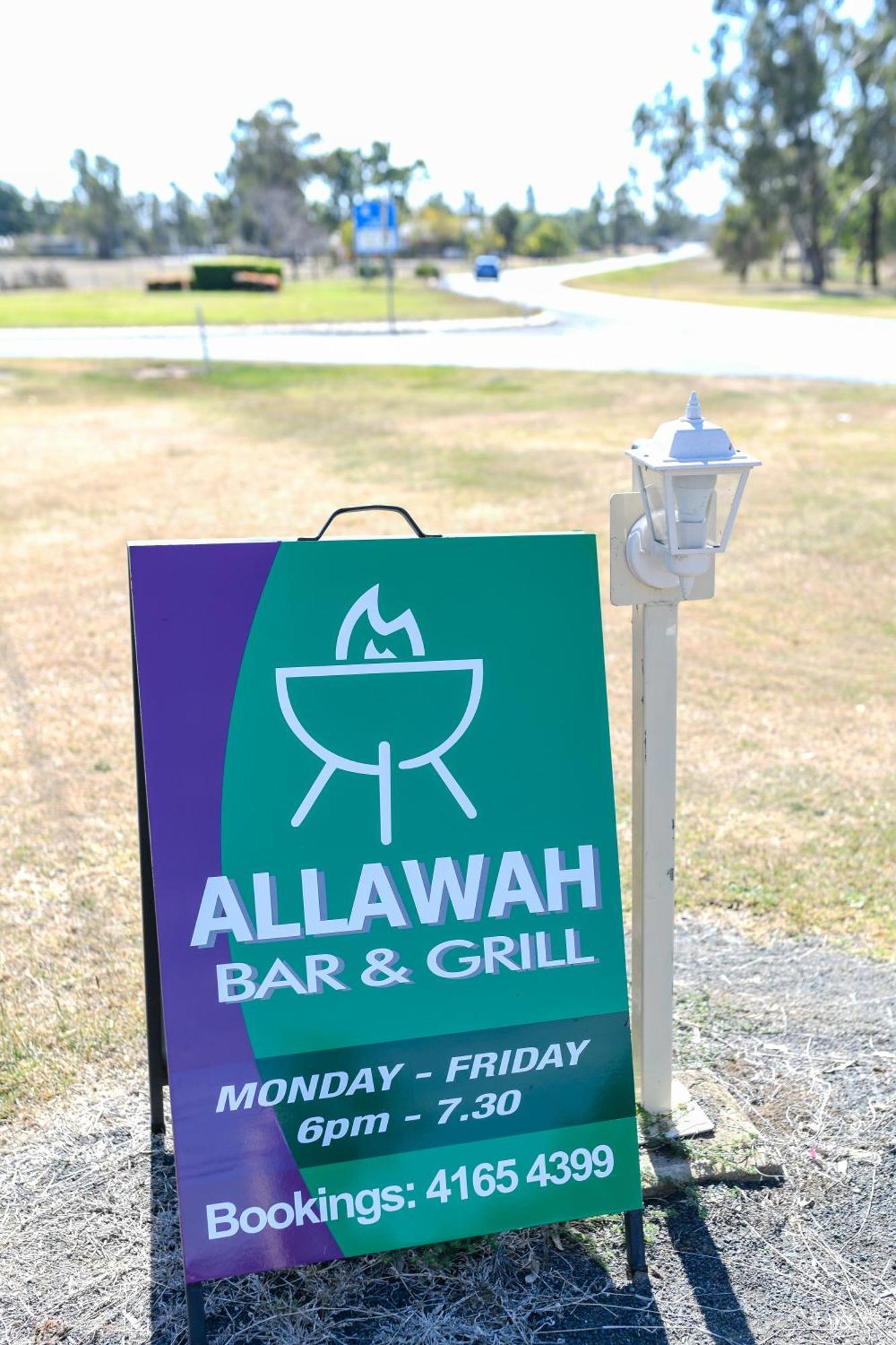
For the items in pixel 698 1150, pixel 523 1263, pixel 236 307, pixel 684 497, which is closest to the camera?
pixel 684 497

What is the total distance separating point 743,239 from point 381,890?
63.0 m

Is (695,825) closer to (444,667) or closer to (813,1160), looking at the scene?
(813,1160)

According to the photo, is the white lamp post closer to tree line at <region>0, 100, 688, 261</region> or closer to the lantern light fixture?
the lantern light fixture

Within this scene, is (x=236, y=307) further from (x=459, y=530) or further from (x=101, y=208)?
(x=101, y=208)

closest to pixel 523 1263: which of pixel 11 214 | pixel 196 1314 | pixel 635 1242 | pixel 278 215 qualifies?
pixel 635 1242

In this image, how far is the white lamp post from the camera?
7.94ft

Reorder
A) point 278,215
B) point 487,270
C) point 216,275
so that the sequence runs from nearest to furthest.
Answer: point 216,275
point 487,270
point 278,215

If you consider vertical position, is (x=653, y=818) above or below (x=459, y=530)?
above

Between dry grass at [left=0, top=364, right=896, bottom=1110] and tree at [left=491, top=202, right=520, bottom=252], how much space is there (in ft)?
299

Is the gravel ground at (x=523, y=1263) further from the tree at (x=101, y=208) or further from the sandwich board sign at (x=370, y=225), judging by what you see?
the tree at (x=101, y=208)

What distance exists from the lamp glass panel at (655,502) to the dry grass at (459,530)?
196 cm

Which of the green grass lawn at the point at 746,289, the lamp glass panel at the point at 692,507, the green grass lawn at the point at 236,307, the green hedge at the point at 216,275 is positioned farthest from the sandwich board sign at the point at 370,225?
the lamp glass panel at the point at 692,507

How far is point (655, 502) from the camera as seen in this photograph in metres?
2.53

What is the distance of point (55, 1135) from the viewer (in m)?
3.00
